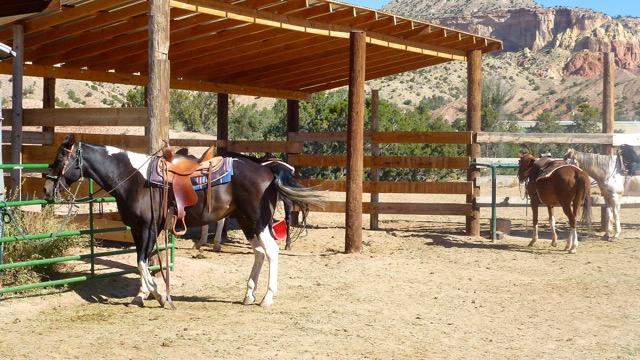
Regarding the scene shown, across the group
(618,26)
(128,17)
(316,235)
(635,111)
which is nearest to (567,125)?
(635,111)

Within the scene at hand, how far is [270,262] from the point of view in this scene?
8789 millimetres

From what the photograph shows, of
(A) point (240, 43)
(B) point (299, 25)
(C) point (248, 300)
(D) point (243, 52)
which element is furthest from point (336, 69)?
(C) point (248, 300)

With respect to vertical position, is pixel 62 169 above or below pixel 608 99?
below

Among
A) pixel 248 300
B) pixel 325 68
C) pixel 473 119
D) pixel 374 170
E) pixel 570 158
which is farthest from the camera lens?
pixel 374 170

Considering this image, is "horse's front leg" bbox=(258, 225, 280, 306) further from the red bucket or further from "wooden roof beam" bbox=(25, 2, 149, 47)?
"wooden roof beam" bbox=(25, 2, 149, 47)

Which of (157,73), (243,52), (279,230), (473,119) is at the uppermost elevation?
(243,52)

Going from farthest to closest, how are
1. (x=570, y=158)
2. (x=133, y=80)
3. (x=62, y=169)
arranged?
(x=133, y=80)
(x=570, y=158)
(x=62, y=169)

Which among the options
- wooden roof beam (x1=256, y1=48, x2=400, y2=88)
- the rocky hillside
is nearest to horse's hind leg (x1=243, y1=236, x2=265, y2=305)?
wooden roof beam (x1=256, y1=48, x2=400, y2=88)

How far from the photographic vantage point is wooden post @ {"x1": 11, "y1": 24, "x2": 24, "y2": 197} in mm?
10195

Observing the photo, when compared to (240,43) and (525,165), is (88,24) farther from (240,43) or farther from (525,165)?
(525,165)

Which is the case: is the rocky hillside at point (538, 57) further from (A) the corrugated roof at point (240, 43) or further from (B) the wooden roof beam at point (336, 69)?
(A) the corrugated roof at point (240, 43)

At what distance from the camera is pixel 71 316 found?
314 inches

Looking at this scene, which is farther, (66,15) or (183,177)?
(66,15)

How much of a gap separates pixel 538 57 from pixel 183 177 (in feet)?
360
